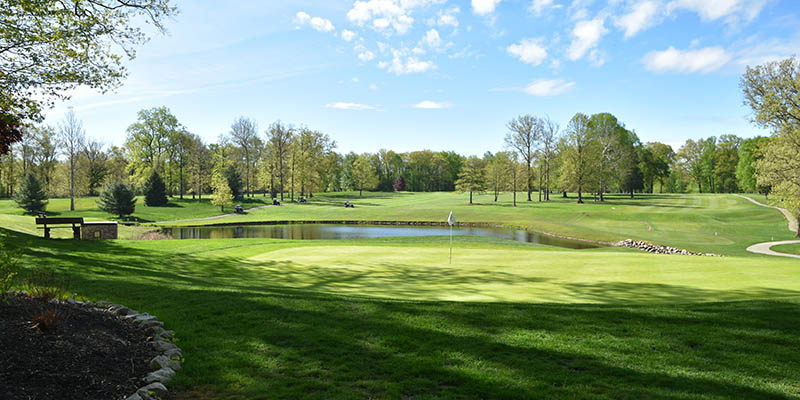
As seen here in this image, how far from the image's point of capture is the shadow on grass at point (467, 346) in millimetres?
4531

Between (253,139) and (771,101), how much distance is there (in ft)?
250

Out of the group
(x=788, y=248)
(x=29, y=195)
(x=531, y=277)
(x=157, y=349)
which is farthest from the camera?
(x=29, y=195)

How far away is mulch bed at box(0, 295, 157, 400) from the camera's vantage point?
13.5ft

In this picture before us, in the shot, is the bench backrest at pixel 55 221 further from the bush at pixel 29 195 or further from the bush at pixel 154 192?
the bush at pixel 154 192

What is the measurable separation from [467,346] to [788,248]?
1214 inches

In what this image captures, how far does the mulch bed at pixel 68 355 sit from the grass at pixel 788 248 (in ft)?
108

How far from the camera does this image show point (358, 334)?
6113mm

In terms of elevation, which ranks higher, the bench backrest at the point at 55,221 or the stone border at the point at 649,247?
the bench backrest at the point at 55,221

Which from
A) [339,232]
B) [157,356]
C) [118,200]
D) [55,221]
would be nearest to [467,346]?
[157,356]

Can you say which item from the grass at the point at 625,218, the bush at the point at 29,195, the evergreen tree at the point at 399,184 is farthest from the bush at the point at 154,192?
the evergreen tree at the point at 399,184

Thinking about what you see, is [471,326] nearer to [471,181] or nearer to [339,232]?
[339,232]

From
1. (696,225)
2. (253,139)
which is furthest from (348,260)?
(253,139)

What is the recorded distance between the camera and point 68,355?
186 inches

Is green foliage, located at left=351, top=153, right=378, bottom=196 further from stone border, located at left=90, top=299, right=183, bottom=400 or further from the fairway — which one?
stone border, located at left=90, top=299, right=183, bottom=400
